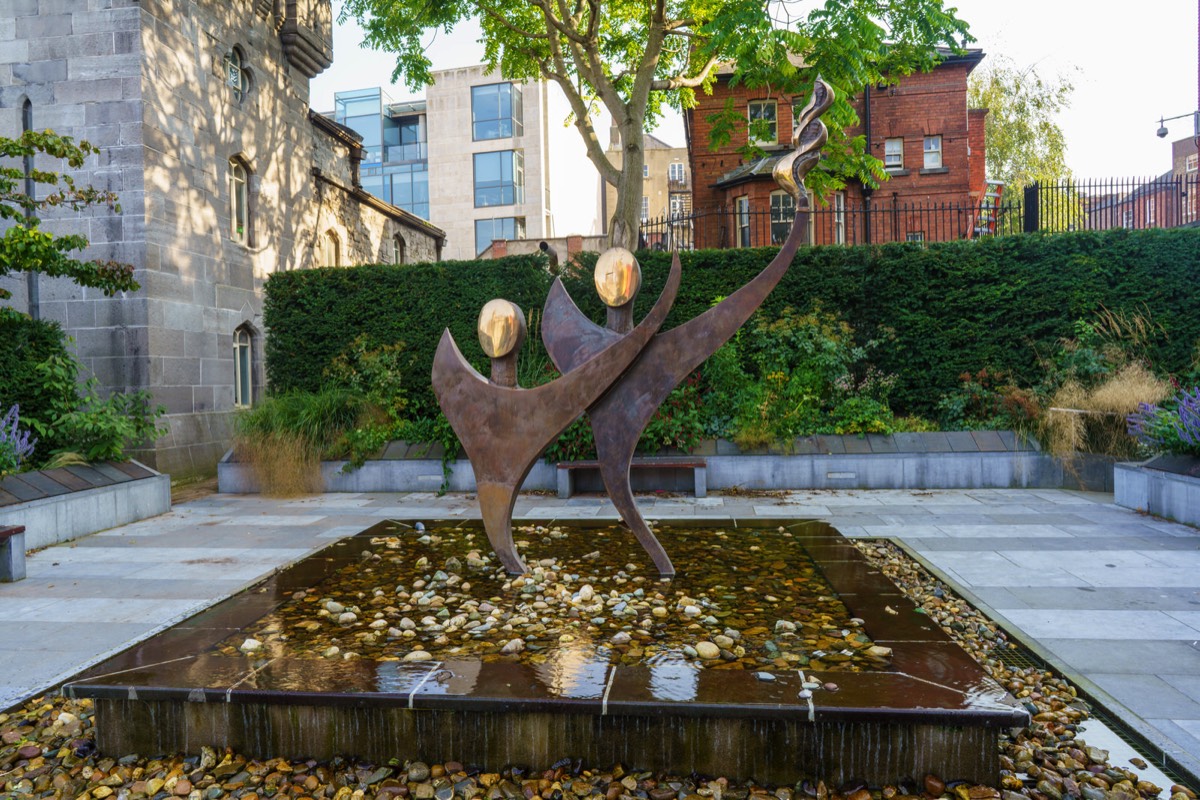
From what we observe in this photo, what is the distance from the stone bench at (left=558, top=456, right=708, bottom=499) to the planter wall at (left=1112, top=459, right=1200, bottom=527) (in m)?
4.37

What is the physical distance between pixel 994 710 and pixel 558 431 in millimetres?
2664

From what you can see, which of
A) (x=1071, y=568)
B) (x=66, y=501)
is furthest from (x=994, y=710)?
(x=66, y=501)

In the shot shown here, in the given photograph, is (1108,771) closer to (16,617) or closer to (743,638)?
(743,638)

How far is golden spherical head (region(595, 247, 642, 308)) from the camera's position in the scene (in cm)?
469

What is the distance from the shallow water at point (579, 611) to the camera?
11.2 feet

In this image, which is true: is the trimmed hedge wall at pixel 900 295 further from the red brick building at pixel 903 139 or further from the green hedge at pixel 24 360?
the red brick building at pixel 903 139

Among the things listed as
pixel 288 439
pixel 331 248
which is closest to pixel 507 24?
pixel 288 439

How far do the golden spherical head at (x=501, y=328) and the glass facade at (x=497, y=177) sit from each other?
3352cm

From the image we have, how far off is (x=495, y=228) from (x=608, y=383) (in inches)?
1341

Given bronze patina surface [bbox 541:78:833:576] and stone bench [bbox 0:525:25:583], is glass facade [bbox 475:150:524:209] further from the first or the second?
bronze patina surface [bbox 541:78:833:576]

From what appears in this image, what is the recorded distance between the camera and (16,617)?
15.7 feet

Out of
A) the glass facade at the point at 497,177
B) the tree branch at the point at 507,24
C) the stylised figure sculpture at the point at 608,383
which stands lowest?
the stylised figure sculpture at the point at 608,383

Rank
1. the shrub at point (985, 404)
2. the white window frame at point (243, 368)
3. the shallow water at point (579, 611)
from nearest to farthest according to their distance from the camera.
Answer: the shallow water at point (579, 611) < the shrub at point (985, 404) < the white window frame at point (243, 368)

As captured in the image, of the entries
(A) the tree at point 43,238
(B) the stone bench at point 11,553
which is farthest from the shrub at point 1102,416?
(A) the tree at point 43,238
